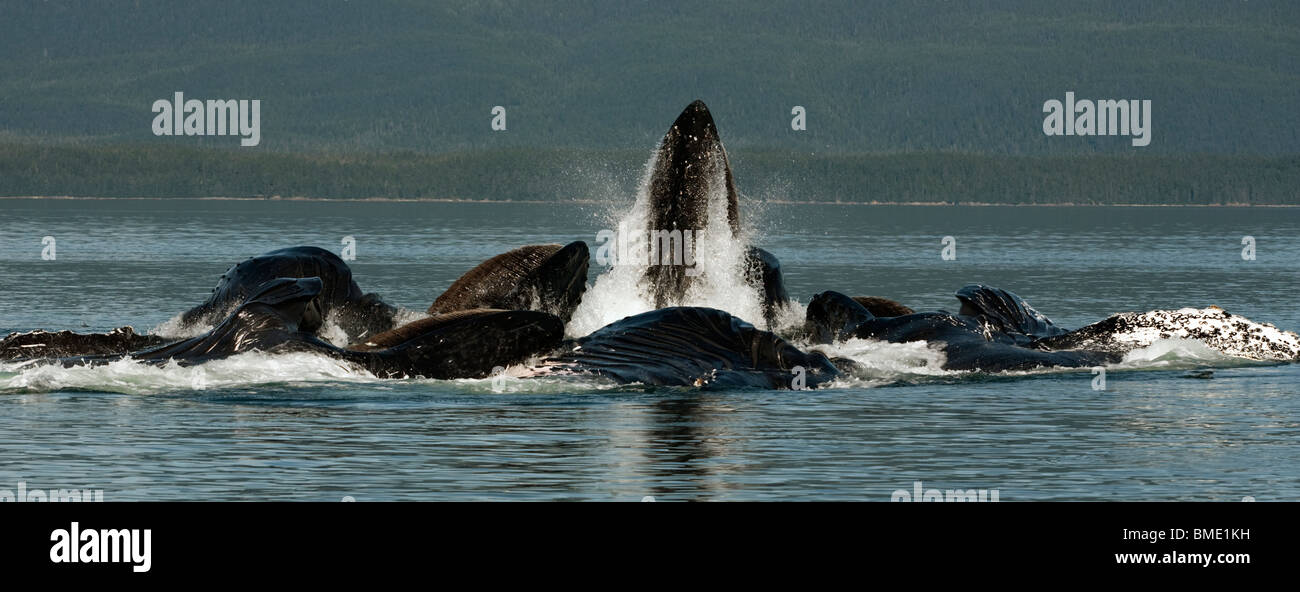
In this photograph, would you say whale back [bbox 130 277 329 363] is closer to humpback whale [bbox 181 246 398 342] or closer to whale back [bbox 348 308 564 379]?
whale back [bbox 348 308 564 379]

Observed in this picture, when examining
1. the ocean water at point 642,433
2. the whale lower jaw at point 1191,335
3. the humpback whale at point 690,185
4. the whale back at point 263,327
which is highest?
the humpback whale at point 690,185

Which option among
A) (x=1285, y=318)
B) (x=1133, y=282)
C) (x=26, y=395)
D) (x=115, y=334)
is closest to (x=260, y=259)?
(x=115, y=334)

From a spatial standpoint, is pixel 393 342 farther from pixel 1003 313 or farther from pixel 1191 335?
pixel 1191 335

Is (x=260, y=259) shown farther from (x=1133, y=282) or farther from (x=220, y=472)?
(x=1133, y=282)

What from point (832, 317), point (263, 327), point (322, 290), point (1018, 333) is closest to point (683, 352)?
point (832, 317)

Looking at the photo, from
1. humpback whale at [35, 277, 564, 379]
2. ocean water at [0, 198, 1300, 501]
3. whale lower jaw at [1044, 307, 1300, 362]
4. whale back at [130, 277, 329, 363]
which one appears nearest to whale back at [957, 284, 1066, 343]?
whale lower jaw at [1044, 307, 1300, 362]

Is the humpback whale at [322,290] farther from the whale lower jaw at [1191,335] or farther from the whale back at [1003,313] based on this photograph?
the whale lower jaw at [1191,335]

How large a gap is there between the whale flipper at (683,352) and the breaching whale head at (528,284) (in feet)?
10.3

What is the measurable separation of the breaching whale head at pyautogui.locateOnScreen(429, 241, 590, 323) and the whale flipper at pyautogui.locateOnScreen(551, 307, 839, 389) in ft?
10.3

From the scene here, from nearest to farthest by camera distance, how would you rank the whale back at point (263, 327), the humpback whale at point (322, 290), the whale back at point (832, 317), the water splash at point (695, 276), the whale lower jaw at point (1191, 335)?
the whale back at point (263, 327) < the water splash at point (695, 276) < the humpback whale at point (322, 290) < the whale back at point (832, 317) < the whale lower jaw at point (1191, 335)

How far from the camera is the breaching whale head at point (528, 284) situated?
30984mm

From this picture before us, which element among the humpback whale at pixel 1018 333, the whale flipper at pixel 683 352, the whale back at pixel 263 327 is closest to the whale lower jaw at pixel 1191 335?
the humpback whale at pixel 1018 333

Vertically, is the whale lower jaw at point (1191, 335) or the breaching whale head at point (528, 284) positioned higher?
the breaching whale head at point (528, 284)

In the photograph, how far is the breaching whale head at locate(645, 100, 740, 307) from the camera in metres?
29.1
